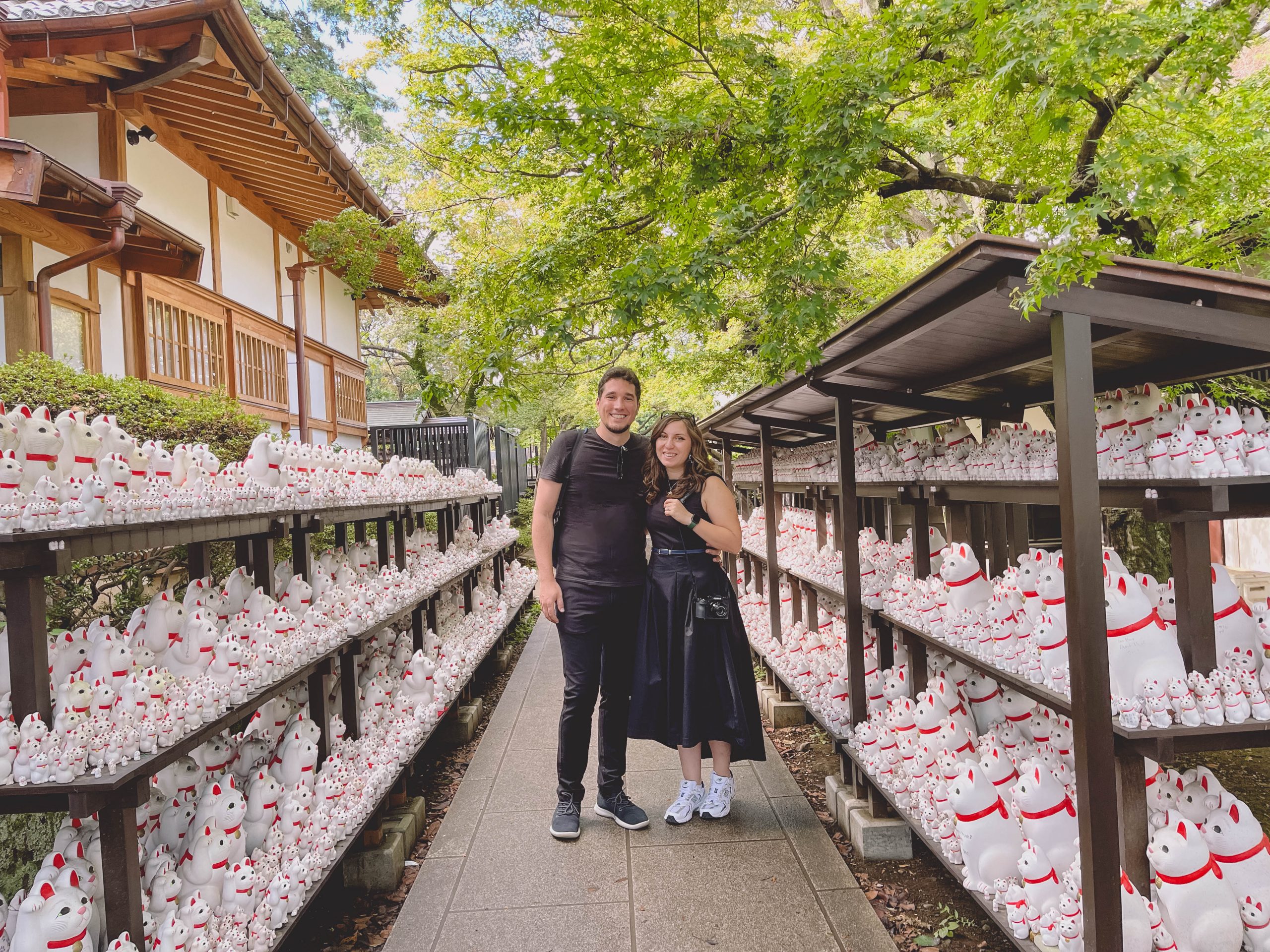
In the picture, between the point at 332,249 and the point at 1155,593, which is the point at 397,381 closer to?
the point at 332,249

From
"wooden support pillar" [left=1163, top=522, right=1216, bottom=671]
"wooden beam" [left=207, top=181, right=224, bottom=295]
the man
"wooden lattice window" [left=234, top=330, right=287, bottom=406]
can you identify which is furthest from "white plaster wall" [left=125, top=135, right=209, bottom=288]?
"wooden support pillar" [left=1163, top=522, right=1216, bottom=671]

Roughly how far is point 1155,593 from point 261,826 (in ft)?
10.5

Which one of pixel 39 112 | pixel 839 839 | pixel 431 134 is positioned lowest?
pixel 839 839

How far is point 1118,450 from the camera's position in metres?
2.27

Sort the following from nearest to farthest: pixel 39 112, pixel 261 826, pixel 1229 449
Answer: pixel 1229 449, pixel 261 826, pixel 39 112

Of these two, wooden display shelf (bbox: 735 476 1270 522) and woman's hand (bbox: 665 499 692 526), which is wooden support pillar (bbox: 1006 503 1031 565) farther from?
woman's hand (bbox: 665 499 692 526)

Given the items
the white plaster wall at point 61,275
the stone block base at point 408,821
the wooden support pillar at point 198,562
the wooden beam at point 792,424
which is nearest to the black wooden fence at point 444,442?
the white plaster wall at point 61,275

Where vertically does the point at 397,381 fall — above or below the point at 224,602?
→ above

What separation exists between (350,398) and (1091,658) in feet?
39.5

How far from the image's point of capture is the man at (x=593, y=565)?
3680mm

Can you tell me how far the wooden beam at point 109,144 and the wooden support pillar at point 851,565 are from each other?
19.2 ft

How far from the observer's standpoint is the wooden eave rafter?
5.09 metres

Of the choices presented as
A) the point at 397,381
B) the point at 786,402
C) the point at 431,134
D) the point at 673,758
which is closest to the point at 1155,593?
the point at 786,402

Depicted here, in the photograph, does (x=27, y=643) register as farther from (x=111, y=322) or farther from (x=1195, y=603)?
(x=111, y=322)
